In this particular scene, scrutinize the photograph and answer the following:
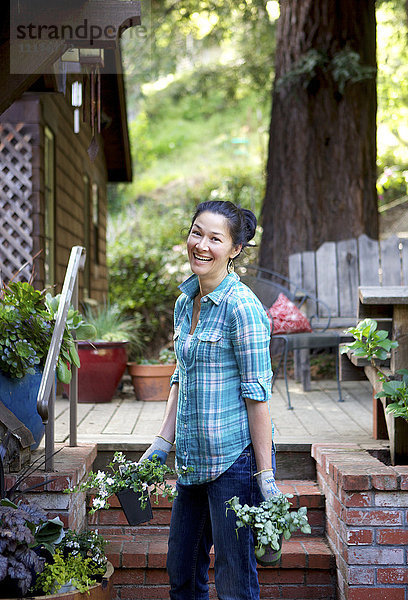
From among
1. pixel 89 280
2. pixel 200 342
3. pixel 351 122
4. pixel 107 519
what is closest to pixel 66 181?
pixel 89 280

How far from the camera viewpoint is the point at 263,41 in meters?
10.9

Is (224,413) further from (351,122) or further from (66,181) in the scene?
(351,122)

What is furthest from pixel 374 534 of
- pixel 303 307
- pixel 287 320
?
pixel 303 307

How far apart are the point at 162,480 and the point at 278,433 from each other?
69.4 inches

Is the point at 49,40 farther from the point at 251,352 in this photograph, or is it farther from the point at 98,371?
the point at 98,371

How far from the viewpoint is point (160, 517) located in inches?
132

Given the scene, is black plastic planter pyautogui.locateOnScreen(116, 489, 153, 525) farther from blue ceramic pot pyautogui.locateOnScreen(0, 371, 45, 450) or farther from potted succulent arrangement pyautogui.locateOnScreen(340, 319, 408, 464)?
potted succulent arrangement pyautogui.locateOnScreen(340, 319, 408, 464)

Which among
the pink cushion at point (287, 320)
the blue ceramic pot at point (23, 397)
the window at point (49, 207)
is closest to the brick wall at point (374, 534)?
the blue ceramic pot at point (23, 397)

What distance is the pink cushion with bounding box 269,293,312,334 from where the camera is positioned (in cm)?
528

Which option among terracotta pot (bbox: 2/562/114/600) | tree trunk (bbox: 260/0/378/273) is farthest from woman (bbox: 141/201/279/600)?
tree trunk (bbox: 260/0/378/273)

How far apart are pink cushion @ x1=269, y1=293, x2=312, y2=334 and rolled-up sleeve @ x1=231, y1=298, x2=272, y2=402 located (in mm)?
3210

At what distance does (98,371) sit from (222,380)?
3.21 meters

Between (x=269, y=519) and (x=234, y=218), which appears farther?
(x=234, y=218)

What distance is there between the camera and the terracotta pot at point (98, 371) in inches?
203
